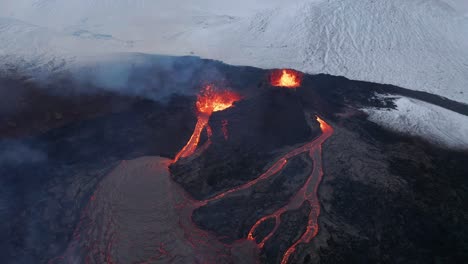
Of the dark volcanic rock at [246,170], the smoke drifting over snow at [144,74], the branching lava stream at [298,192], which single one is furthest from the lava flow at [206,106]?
the smoke drifting over snow at [144,74]

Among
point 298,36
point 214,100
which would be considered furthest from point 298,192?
point 298,36

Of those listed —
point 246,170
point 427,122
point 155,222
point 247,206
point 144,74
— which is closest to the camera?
point 155,222

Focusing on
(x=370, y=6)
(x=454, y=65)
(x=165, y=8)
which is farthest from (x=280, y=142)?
(x=165, y=8)

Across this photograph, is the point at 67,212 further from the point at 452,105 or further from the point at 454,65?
the point at 454,65

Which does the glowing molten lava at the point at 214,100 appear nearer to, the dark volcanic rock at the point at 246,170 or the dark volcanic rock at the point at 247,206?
the dark volcanic rock at the point at 246,170

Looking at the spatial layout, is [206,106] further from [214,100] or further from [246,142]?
[246,142]

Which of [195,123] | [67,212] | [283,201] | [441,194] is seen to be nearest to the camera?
[67,212]
